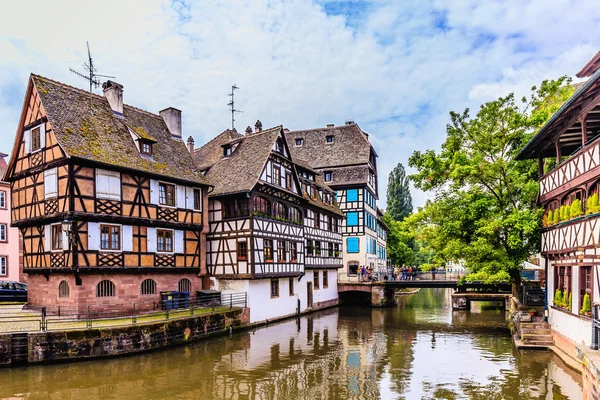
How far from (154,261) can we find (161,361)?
7.09 metres

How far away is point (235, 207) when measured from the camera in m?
28.4

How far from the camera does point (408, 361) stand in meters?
19.2

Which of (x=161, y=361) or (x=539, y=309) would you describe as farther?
(x=539, y=309)

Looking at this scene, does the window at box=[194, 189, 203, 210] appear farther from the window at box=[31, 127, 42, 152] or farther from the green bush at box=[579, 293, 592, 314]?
the green bush at box=[579, 293, 592, 314]

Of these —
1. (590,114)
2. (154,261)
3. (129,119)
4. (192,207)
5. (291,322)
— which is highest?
(129,119)

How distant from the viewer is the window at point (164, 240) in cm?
2515

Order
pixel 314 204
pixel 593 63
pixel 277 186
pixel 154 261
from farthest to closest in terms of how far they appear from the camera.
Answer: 1. pixel 314 204
2. pixel 277 186
3. pixel 154 261
4. pixel 593 63

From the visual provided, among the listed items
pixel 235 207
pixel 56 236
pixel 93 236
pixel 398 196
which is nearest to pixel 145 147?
pixel 93 236

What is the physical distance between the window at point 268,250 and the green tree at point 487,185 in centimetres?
918

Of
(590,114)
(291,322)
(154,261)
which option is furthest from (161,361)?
(590,114)

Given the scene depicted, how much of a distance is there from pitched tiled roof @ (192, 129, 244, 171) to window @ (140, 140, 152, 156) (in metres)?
5.79

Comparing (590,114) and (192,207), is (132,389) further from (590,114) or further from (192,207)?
(590,114)

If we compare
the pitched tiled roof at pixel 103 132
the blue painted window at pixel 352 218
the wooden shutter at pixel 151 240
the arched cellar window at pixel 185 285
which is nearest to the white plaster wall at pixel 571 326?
the arched cellar window at pixel 185 285

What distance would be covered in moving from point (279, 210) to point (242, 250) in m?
4.59
